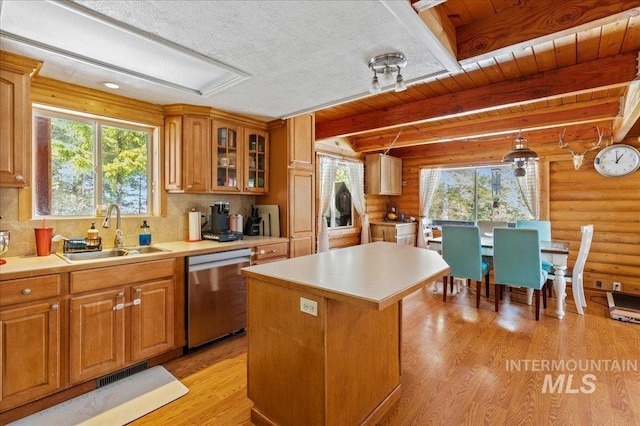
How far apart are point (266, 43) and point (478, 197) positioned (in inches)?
203

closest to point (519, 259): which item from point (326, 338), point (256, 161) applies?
point (326, 338)

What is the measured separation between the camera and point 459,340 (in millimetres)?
2973

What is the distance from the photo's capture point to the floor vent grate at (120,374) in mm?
2217

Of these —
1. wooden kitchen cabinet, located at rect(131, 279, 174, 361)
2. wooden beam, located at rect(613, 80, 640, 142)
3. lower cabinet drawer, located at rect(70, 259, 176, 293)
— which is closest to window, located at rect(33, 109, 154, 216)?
lower cabinet drawer, located at rect(70, 259, 176, 293)

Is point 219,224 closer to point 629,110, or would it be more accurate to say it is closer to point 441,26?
point 441,26

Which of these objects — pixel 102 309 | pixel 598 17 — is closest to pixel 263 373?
pixel 102 309

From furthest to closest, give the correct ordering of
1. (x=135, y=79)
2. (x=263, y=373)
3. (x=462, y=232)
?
(x=462, y=232), (x=135, y=79), (x=263, y=373)

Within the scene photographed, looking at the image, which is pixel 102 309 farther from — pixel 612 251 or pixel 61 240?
pixel 612 251

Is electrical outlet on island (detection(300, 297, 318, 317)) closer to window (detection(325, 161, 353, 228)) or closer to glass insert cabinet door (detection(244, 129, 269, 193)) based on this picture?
glass insert cabinet door (detection(244, 129, 269, 193))

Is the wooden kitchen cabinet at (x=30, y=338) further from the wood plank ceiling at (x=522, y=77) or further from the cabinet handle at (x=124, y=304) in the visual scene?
the wood plank ceiling at (x=522, y=77)

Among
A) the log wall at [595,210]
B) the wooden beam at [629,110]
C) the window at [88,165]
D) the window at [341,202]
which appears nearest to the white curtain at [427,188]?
the log wall at [595,210]

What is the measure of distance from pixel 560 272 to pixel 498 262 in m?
0.65

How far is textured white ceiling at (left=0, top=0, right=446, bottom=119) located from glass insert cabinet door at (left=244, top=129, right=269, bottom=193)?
2.45 feet

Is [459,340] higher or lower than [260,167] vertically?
lower
